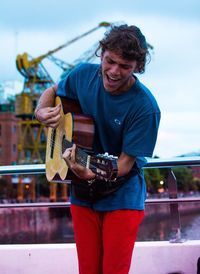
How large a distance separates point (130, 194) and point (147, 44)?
634mm

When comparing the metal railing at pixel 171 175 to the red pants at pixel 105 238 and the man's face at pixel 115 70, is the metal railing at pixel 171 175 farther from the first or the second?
the man's face at pixel 115 70

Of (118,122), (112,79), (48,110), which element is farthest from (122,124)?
(48,110)

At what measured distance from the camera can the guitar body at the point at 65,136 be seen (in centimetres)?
254

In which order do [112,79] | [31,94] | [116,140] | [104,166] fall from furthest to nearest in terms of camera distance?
[31,94]
[116,140]
[112,79]
[104,166]

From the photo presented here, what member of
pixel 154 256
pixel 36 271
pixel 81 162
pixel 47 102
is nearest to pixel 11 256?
pixel 36 271

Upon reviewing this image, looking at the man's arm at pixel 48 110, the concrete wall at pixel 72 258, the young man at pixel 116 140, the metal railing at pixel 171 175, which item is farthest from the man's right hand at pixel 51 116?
the concrete wall at pixel 72 258

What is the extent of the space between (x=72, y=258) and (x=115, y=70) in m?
1.86

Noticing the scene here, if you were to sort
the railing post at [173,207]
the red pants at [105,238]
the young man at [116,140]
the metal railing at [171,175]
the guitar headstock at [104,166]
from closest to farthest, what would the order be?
the guitar headstock at [104,166] < the young man at [116,140] < the red pants at [105,238] < the metal railing at [171,175] < the railing post at [173,207]

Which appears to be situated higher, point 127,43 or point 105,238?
point 127,43

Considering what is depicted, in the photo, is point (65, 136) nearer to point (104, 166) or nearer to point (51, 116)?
point (51, 116)

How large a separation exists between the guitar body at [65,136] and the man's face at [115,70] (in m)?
0.19

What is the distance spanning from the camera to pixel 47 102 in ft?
9.48

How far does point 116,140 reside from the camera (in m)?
2.58

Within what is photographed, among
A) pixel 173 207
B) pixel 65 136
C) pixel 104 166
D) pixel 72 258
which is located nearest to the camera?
pixel 104 166
